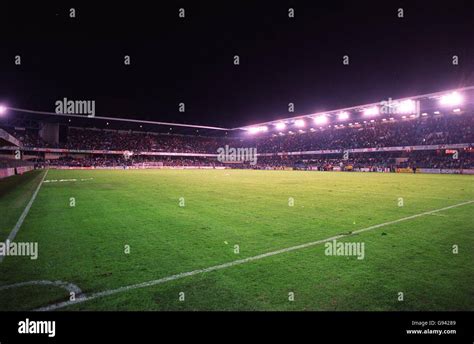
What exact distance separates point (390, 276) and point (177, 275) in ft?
10.6

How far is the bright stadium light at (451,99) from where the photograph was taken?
43.9 meters

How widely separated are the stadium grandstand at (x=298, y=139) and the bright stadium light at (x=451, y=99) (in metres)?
0.13

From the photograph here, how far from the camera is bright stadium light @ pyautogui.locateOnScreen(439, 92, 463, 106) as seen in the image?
4395 cm

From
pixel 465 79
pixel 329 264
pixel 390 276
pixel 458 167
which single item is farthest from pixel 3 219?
pixel 458 167

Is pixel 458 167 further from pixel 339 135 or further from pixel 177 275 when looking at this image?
pixel 177 275

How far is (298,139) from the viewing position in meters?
81.7

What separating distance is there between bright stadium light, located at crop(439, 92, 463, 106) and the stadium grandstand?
0.43 ft
